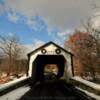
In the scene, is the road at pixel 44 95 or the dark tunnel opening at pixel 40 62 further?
the dark tunnel opening at pixel 40 62

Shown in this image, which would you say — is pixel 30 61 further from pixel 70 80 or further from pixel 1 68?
pixel 1 68

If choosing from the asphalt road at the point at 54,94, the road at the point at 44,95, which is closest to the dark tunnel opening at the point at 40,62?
the asphalt road at the point at 54,94

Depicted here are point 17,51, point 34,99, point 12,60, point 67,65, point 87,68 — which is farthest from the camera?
point 17,51

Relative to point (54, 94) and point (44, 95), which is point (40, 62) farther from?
point (44, 95)

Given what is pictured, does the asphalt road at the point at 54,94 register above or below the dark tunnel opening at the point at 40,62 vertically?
below

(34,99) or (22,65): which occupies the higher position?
(22,65)

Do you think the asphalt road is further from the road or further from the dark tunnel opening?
the dark tunnel opening

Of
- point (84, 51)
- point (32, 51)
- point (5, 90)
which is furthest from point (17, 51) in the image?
point (5, 90)

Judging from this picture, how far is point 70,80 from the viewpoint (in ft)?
78.6

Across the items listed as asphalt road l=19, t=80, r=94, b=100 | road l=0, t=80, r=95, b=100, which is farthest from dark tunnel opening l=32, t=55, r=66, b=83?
road l=0, t=80, r=95, b=100

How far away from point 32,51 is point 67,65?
4149 mm

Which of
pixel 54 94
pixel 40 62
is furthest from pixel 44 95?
pixel 40 62

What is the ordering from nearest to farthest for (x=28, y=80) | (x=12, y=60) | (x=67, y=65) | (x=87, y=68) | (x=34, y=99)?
1. (x=34, y=99)
2. (x=28, y=80)
3. (x=67, y=65)
4. (x=87, y=68)
5. (x=12, y=60)

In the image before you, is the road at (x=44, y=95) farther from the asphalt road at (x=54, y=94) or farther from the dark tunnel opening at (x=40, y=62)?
the dark tunnel opening at (x=40, y=62)
